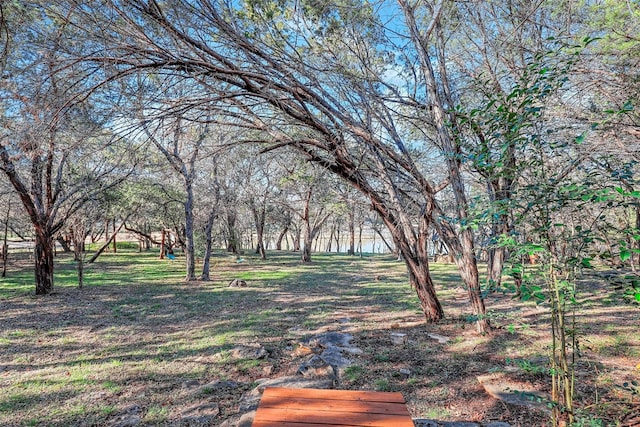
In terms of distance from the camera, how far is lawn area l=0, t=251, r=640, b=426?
296 centimetres

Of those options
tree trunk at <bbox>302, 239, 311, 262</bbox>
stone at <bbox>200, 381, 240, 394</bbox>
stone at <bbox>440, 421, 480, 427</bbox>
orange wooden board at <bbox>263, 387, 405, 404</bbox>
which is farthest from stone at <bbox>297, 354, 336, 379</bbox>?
tree trunk at <bbox>302, 239, 311, 262</bbox>

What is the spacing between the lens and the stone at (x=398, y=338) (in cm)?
456

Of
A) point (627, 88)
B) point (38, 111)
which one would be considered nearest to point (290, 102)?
point (38, 111)

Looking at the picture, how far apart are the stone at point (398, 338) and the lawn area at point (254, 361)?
68 mm

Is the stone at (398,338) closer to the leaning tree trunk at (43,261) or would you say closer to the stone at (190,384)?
the stone at (190,384)

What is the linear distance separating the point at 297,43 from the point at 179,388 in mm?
4451

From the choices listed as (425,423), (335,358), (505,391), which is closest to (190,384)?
(335,358)

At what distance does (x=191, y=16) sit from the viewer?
11.5 ft

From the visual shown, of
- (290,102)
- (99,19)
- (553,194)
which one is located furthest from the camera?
(290,102)

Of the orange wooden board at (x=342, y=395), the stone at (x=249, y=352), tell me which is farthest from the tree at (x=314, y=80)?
the stone at (x=249, y=352)

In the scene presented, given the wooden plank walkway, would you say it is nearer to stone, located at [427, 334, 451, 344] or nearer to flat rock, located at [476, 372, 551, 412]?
flat rock, located at [476, 372, 551, 412]

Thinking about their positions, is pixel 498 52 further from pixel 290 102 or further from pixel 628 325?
pixel 628 325

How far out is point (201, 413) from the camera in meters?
2.99

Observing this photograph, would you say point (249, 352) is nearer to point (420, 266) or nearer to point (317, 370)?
point (317, 370)
